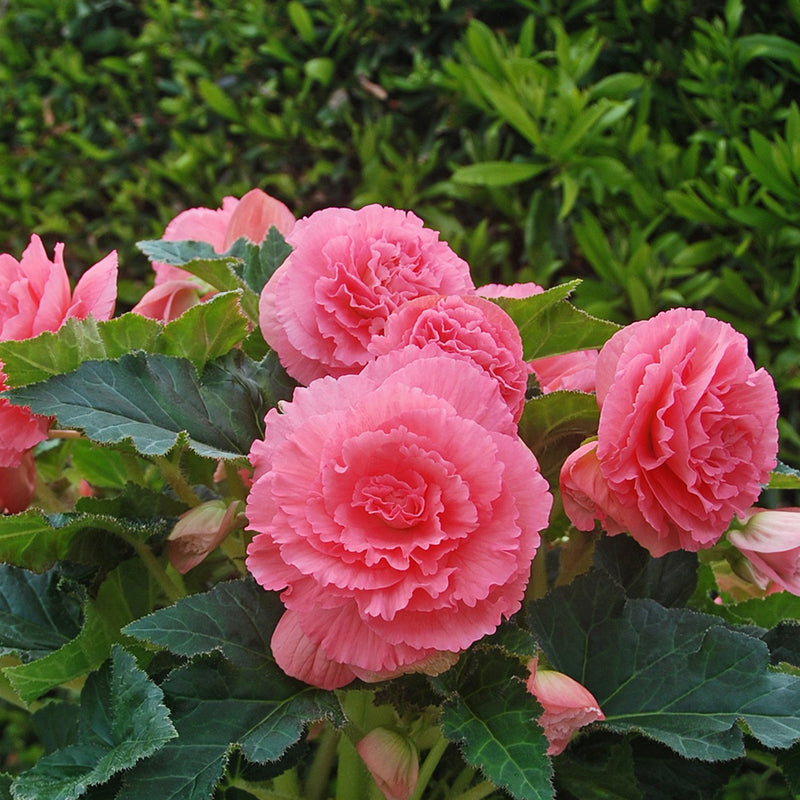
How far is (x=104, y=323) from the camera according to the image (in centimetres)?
53

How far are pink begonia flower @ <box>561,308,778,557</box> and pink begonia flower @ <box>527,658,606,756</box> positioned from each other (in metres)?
0.08

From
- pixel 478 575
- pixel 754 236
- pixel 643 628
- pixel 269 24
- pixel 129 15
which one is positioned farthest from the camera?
Answer: pixel 129 15

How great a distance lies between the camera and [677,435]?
0.45 meters

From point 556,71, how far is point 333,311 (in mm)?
918

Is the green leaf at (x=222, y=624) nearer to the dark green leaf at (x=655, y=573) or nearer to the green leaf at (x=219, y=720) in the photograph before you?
the green leaf at (x=219, y=720)

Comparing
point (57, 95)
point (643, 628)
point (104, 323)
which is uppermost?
point (104, 323)

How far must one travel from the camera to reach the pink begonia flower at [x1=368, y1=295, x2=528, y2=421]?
46cm

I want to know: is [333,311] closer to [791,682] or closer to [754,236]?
[791,682]

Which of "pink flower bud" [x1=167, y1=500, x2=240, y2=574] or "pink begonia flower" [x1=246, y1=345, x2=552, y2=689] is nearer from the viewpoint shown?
"pink begonia flower" [x1=246, y1=345, x2=552, y2=689]

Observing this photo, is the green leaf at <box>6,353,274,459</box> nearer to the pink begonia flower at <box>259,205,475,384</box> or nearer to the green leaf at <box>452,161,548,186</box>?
the pink begonia flower at <box>259,205,475,384</box>

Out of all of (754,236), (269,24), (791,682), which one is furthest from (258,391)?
(269,24)

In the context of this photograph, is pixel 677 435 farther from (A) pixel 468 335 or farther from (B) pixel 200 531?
(B) pixel 200 531

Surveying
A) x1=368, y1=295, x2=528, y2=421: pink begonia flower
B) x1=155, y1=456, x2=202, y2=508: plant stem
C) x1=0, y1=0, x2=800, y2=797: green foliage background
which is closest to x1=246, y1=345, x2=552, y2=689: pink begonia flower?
x1=368, y1=295, x2=528, y2=421: pink begonia flower

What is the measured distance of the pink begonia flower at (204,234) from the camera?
0.64 m
